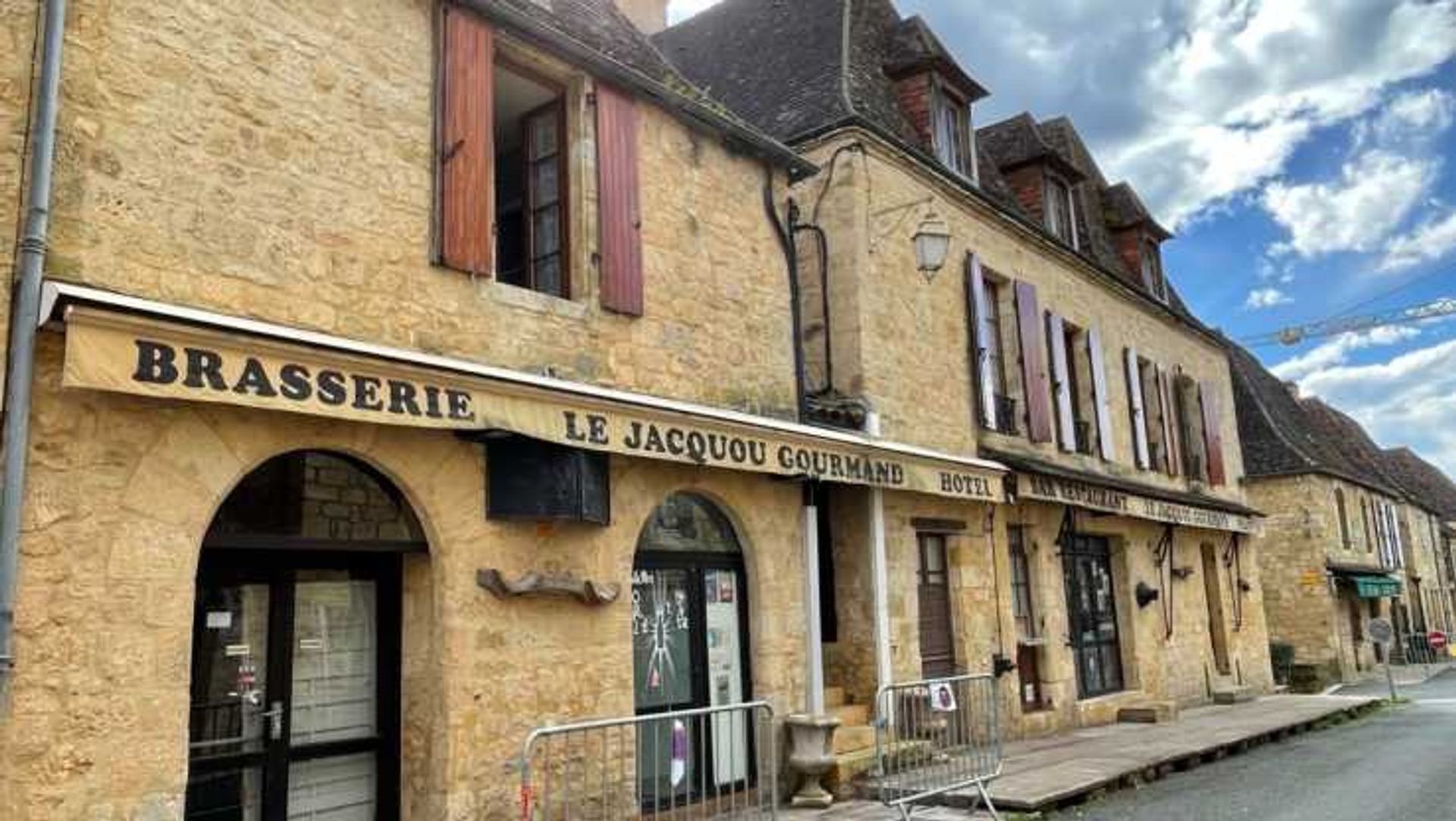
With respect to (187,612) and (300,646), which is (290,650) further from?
(187,612)

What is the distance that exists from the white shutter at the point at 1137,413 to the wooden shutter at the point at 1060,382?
217 centimetres

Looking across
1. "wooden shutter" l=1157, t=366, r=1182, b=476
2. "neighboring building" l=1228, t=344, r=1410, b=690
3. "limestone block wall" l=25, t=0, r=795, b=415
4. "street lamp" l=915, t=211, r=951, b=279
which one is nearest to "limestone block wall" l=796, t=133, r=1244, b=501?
"street lamp" l=915, t=211, r=951, b=279

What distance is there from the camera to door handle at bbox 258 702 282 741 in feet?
17.7

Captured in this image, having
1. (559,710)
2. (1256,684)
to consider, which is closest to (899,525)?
(559,710)

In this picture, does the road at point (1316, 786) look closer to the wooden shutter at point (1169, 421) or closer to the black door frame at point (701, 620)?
the black door frame at point (701, 620)

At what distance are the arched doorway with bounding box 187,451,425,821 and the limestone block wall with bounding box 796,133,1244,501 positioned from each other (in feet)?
16.5

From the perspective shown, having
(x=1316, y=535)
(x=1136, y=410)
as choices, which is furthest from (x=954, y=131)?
(x=1316, y=535)

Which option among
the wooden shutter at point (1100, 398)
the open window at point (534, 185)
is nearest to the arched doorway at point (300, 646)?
the open window at point (534, 185)

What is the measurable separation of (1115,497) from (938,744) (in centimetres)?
634

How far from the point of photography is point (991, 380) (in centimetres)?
1191

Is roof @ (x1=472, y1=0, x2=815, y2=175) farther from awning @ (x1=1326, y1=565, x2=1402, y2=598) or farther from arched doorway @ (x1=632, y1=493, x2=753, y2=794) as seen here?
awning @ (x1=1326, y1=565, x2=1402, y2=598)

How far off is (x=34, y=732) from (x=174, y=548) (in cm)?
91

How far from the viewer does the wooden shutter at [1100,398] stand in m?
14.2

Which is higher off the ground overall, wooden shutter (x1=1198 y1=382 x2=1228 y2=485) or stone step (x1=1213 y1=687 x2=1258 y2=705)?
wooden shutter (x1=1198 y1=382 x2=1228 y2=485)
